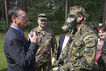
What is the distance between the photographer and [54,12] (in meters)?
20.2

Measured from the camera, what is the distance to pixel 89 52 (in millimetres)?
1610

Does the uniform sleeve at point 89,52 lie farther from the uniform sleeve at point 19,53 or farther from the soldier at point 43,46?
the soldier at point 43,46

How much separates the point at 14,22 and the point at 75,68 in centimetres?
115

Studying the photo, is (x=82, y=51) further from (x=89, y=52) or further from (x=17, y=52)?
(x=17, y=52)

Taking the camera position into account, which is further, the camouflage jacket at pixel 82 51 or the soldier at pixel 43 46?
the soldier at pixel 43 46

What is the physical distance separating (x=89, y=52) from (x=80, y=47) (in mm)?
145

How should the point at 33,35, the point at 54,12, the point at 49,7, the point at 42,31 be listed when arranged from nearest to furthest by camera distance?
the point at 33,35 < the point at 42,31 < the point at 54,12 < the point at 49,7

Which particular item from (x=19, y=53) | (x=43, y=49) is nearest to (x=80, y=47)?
(x=19, y=53)

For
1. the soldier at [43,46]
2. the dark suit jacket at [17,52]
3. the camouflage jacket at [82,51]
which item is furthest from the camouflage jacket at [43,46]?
the camouflage jacket at [82,51]

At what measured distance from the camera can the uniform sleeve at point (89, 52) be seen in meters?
1.60

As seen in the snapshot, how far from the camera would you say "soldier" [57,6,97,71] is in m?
1.61

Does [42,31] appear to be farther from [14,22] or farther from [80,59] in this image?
[80,59]

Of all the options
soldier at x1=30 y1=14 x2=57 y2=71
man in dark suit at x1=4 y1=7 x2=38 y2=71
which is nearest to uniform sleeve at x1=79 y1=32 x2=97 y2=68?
man in dark suit at x1=4 y1=7 x2=38 y2=71

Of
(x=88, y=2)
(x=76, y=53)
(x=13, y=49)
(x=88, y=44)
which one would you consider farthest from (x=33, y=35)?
(x=88, y=2)
